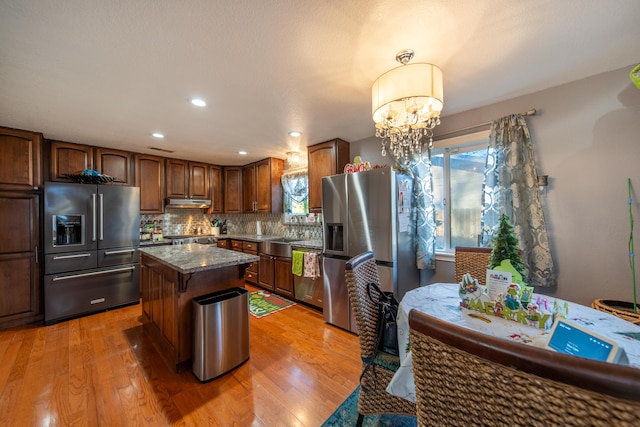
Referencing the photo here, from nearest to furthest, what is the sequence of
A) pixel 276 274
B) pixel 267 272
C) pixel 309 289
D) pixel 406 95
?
pixel 406 95 → pixel 309 289 → pixel 276 274 → pixel 267 272

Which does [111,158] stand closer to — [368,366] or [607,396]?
[368,366]

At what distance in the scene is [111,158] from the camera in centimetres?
370

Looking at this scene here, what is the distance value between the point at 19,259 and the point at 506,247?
4804 millimetres

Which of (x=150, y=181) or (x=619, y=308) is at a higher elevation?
(x=150, y=181)

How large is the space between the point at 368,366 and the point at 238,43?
80.0 inches

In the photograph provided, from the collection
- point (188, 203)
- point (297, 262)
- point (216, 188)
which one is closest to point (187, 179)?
point (188, 203)

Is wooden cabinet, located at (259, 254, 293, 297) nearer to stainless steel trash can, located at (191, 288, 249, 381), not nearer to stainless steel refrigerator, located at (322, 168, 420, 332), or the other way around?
stainless steel refrigerator, located at (322, 168, 420, 332)

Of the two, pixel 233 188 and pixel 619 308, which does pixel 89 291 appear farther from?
pixel 619 308

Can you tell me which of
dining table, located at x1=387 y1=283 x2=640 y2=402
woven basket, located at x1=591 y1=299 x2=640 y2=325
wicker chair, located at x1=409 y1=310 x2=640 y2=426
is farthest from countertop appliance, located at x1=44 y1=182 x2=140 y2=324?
woven basket, located at x1=591 y1=299 x2=640 y2=325

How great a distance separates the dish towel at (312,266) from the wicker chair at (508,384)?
8.32 feet

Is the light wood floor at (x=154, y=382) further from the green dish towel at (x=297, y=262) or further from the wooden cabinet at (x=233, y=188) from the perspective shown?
the wooden cabinet at (x=233, y=188)

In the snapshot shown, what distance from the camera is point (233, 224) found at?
17.9ft

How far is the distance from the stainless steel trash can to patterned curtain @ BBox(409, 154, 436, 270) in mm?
1887

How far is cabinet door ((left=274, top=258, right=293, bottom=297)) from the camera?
11.7ft
